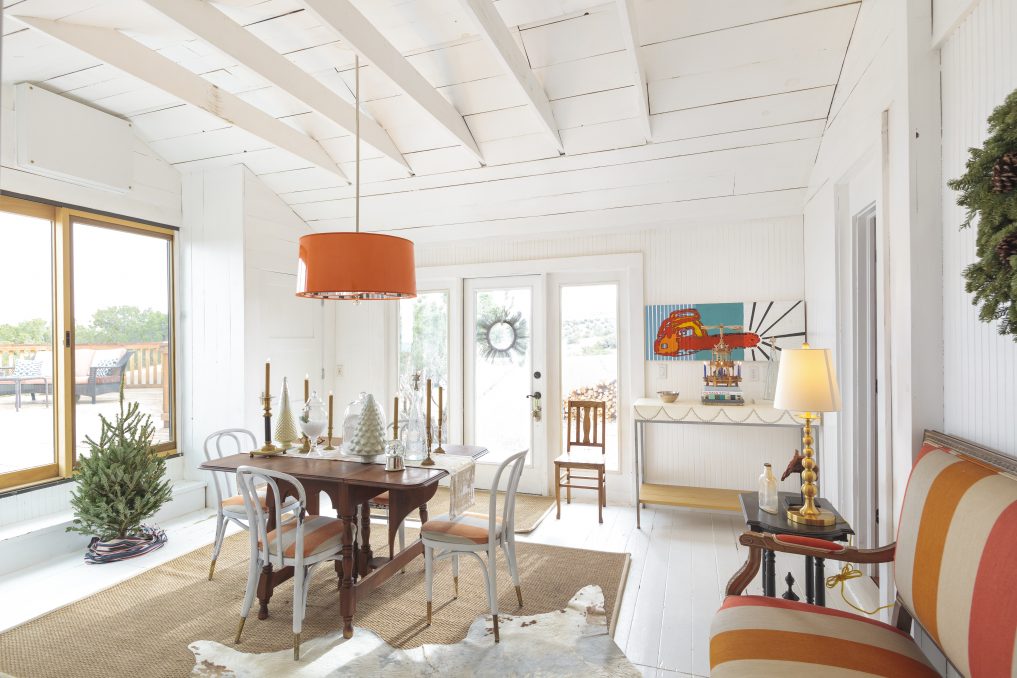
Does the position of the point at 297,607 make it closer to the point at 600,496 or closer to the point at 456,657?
the point at 456,657

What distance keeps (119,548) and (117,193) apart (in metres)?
2.34

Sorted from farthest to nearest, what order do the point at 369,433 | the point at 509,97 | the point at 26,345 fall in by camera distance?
the point at 26,345 → the point at 509,97 → the point at 369,433

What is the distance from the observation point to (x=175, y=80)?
298cm

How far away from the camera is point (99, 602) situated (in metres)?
2.80

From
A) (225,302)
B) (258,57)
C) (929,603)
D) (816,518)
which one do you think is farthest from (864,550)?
(225,302)

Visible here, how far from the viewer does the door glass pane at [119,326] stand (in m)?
3.75

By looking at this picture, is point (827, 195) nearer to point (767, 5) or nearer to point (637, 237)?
point (767, 5)

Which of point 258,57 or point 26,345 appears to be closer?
point 258,57

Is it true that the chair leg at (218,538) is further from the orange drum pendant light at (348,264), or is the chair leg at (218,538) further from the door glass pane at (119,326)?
the orange drum pendant light at (348,264)

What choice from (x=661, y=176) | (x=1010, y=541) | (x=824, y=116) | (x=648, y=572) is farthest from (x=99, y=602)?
(x=824, y=116)

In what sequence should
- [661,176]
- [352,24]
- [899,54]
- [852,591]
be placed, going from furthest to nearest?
[661,176] → [852,591] → [352,24] → [899,54]

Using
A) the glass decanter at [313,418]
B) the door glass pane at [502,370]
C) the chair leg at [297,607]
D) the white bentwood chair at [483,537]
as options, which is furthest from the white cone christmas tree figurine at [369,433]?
the door glass pane at [502,370]

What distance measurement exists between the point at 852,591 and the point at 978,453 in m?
1.62

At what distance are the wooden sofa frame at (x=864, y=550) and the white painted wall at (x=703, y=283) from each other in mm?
2260
